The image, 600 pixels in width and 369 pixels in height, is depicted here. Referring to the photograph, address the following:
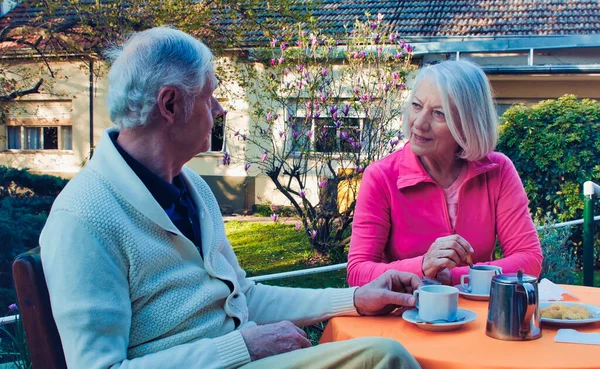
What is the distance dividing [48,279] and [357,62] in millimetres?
6068

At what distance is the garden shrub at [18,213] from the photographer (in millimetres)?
4203

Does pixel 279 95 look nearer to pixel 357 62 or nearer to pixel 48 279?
pixel 357 62

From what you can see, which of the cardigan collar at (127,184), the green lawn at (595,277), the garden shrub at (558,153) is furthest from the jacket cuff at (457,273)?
the garden shrub at (558,153)

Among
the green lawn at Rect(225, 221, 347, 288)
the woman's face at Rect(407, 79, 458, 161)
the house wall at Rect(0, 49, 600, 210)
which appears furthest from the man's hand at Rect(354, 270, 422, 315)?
the house wall at Rect(0, 49, 600, 210)

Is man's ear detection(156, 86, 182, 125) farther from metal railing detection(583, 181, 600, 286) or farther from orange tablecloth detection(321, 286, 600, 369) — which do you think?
metal railing detection(583, 181, 600, 286)

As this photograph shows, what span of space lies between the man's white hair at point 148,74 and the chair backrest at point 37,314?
0.50 metres

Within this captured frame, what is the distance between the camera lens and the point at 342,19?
44.5 feet

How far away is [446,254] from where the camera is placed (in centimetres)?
216

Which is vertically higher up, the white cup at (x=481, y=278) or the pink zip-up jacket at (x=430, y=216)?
the pink zip-up jacket at (x=430, y=216)

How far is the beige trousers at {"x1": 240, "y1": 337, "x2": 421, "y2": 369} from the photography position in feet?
4.75

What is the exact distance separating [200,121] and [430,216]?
1194 mm

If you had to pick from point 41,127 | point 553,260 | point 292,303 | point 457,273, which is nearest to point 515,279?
point 457,273

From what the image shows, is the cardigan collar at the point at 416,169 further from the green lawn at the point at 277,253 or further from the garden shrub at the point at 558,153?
the garden shrub at the point at 558,153

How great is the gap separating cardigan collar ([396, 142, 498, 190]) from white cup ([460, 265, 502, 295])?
1.73 feet
